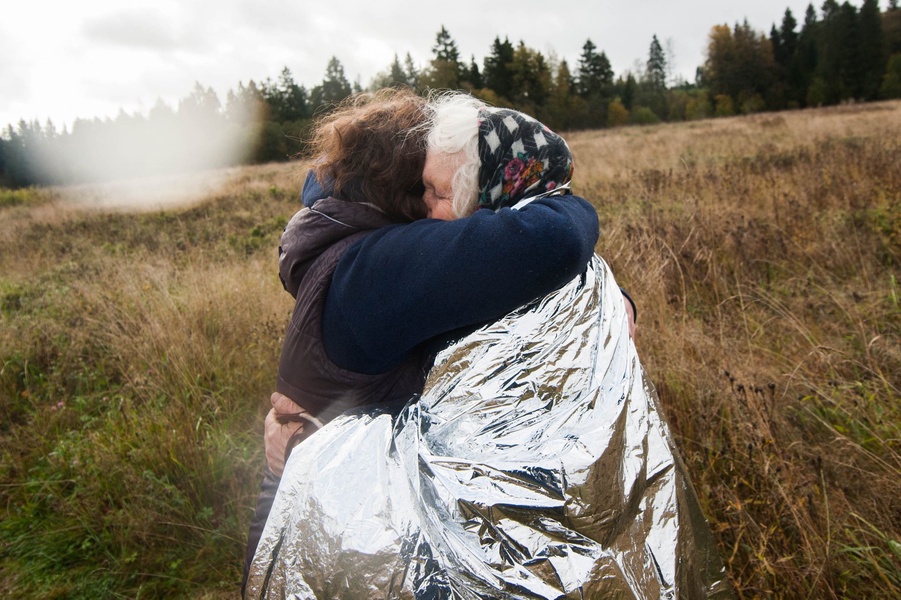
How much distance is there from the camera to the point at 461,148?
119cm

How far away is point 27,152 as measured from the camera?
41.1 meters

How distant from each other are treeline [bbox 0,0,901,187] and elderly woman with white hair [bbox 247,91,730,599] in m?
30.1

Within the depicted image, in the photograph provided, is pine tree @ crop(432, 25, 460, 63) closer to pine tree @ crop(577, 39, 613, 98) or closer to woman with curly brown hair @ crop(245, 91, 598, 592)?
pine tree @ crop(577, 39, 613, 98)

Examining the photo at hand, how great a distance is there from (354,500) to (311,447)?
0.15 meters

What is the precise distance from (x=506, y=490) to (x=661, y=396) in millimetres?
1647

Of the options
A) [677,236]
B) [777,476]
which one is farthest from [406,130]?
[677,236]

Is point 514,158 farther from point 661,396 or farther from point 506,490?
point 661,396

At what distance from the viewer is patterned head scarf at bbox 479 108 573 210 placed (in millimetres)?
1176

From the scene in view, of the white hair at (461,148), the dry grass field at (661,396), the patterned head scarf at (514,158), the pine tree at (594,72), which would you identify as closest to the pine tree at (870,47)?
the pine tree at (594,72)

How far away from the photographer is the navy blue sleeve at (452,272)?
3.11 ft

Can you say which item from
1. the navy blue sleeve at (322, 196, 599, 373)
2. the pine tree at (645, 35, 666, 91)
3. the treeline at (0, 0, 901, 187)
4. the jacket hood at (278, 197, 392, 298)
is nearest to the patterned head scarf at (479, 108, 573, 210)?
the navy blue sleeve at (322, 196, 599, 373)

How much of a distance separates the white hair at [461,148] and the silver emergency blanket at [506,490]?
0.99ft

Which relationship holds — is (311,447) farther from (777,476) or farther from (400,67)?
(400,67)

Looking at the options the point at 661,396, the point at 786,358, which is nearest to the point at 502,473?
the point at 661,396
